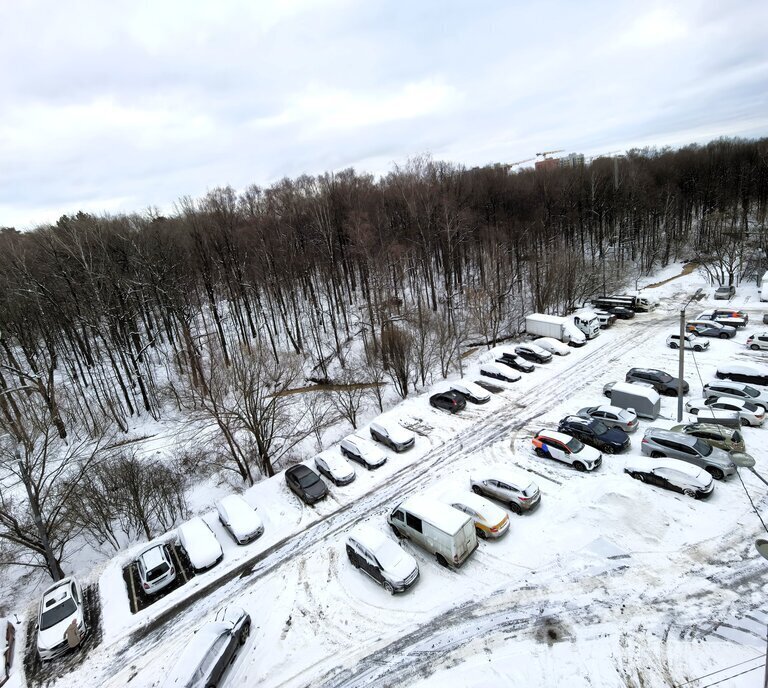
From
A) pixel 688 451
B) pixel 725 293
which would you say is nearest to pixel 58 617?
pixel 688 451

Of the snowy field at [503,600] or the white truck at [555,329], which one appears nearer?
the snowy field at [503,600]

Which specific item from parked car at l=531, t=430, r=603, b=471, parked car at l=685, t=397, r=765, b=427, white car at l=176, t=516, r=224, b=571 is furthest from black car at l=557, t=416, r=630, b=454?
white car at l=176, t=516, r=224, b=571

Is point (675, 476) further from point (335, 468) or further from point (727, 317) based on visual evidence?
point (727, 317)

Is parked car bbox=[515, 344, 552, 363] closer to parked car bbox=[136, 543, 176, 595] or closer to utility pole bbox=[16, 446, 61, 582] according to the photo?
parked car bbox=[136, 543, 176, 595]

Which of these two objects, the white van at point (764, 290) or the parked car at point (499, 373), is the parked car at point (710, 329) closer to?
the white van at point (764, 290)

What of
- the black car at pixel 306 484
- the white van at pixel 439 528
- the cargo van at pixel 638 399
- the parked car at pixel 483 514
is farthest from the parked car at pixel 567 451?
the black car at pixel 306 484

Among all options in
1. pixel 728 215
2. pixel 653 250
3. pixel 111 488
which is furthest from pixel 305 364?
pixel 728 215
